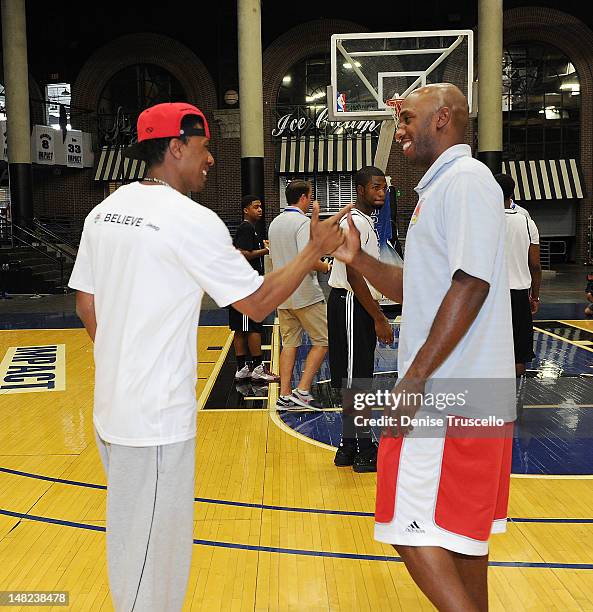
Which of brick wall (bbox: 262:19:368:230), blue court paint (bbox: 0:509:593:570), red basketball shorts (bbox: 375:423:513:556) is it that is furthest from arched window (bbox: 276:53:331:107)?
red basketball shorts (bbox: 375:423:513:556)

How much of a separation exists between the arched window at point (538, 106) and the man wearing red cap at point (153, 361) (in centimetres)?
2436

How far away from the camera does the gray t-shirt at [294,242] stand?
662 centimetres

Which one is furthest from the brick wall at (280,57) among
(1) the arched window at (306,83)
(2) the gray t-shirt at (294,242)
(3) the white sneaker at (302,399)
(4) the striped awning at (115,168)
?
(3) the white sneaker at (302,399)

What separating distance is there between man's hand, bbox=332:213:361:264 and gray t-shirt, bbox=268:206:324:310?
3.74 m

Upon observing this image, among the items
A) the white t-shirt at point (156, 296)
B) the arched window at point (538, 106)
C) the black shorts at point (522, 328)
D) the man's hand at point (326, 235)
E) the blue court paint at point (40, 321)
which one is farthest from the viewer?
the arched window at point (538, 106)

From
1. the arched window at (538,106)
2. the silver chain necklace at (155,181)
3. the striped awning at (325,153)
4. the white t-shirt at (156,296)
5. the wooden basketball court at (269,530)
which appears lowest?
the wooden basketball court at (269,530)

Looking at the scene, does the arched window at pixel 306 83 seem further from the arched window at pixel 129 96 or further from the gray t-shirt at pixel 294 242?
the gray t-shirt at pixel 294 242

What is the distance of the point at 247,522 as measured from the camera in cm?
427

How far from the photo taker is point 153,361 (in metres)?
2.29

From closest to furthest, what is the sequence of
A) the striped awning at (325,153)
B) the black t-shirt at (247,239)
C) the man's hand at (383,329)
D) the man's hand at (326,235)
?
the man's hand at (326,235) < the man's hand at (383,329) < the black t-shirt at (247,239) < the striped awning at (325,153)

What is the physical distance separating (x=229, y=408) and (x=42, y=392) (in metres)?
2.21

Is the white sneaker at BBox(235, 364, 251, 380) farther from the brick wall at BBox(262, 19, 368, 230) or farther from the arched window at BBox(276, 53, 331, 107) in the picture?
the arched window at BBox(276, 53, 331, 107)

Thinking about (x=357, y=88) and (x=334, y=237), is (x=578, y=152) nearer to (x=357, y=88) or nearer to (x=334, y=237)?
(x=357, y=88)

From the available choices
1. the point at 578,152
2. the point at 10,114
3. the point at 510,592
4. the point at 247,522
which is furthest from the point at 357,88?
the point at 578,152
